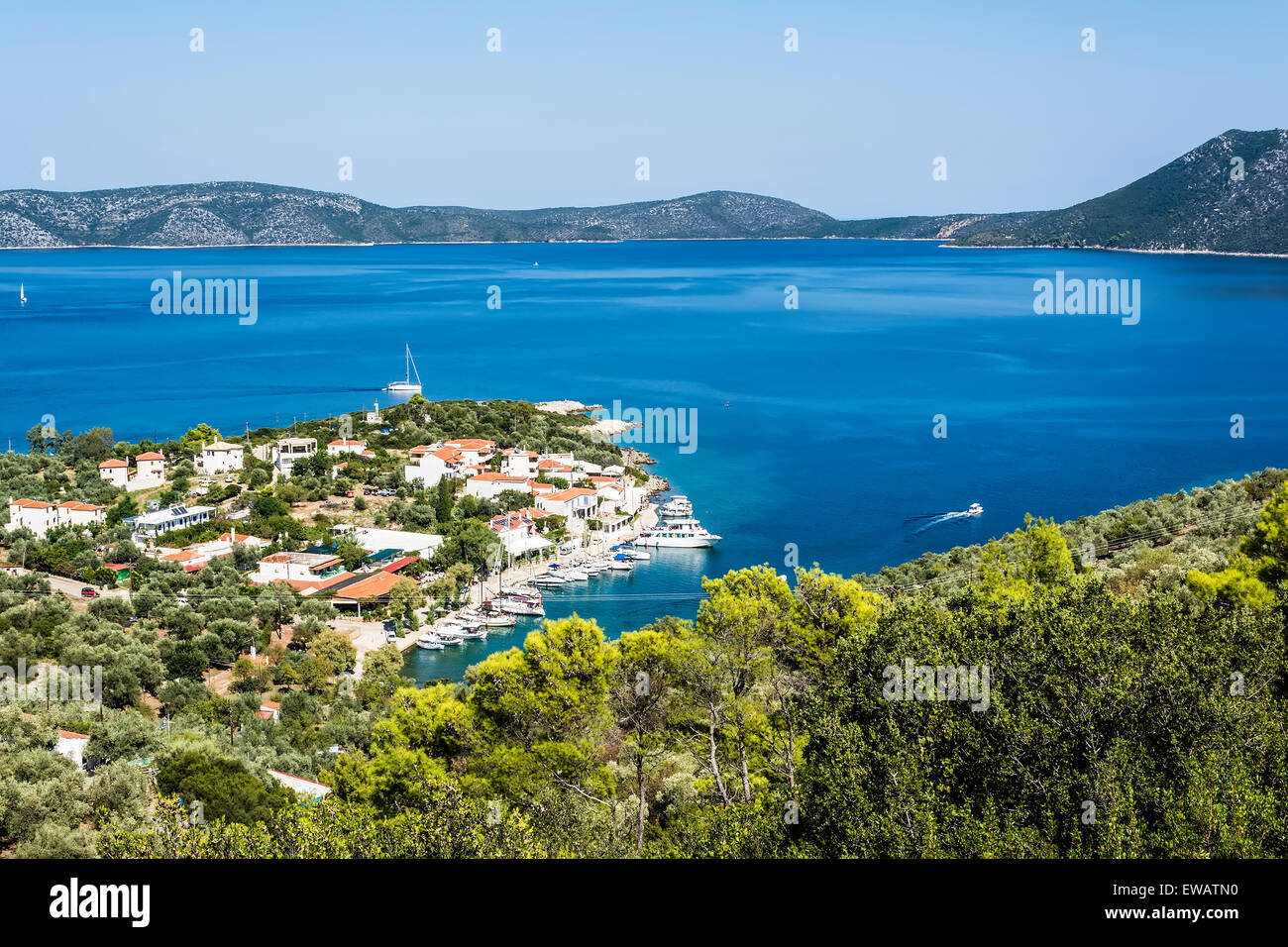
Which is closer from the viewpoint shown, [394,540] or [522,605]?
[522,605]

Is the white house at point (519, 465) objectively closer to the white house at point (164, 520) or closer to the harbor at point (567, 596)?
the harbor at point (567, 596)

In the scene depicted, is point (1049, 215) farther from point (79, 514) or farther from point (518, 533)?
point (79, 514)

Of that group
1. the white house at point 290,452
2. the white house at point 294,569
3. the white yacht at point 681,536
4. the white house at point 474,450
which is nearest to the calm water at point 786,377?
the white yacht at point 681,536

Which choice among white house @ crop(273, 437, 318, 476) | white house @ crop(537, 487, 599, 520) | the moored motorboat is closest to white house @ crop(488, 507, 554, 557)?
white house @ crop(537, 487, 599, 520)

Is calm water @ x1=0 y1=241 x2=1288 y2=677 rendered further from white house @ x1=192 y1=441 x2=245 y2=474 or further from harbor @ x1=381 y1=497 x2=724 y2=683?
white house @ x1=192 y1=441 x2=245 y2=474

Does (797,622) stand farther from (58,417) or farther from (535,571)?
(58,417)

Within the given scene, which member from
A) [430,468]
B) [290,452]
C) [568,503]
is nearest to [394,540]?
[568,503]
